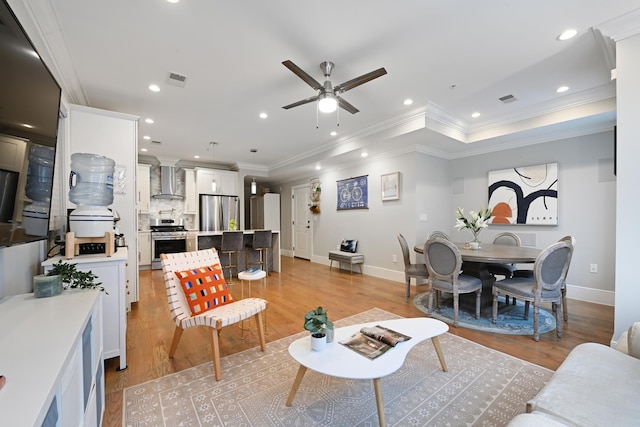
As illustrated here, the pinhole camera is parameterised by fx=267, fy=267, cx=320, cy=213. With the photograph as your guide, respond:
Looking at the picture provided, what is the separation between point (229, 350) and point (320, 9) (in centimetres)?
285

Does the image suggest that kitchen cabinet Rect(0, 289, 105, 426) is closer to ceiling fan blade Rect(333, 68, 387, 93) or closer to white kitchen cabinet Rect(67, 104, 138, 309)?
white kitchen cabinet Rect(67, 104, 138, 309)

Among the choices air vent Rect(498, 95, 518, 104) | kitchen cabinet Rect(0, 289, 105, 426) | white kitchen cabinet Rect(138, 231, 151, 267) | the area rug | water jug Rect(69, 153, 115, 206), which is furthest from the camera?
white kitchen cabinet Rect(138, 231, 151, 267)

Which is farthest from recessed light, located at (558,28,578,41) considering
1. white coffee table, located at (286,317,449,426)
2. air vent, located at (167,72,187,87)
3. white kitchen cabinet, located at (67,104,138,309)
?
white kitchen cabinet, located at (67,104,138,309)

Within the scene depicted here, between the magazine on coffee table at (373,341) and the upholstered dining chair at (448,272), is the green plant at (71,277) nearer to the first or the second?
the magazine on coffee table at (373,341)

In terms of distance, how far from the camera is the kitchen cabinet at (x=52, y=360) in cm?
65

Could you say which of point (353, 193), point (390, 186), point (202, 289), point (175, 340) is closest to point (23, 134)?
point (202, 289)

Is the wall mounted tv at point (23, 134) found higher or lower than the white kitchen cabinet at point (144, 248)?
higher

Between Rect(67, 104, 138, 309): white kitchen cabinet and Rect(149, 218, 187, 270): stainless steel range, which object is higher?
Rect(67, 104, 138, 309): white kitchen cabinet

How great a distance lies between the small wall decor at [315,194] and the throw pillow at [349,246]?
1.33 m

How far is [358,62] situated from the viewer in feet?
8.35

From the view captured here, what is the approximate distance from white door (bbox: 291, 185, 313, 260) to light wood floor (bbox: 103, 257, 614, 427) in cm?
252

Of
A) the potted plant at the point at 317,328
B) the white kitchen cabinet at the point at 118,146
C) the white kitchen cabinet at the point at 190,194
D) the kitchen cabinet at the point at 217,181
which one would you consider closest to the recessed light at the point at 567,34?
the potted plant at the point at 317,328

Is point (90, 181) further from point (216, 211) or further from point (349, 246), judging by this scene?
point (349, 246)

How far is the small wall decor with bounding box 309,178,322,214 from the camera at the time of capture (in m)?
6.76
